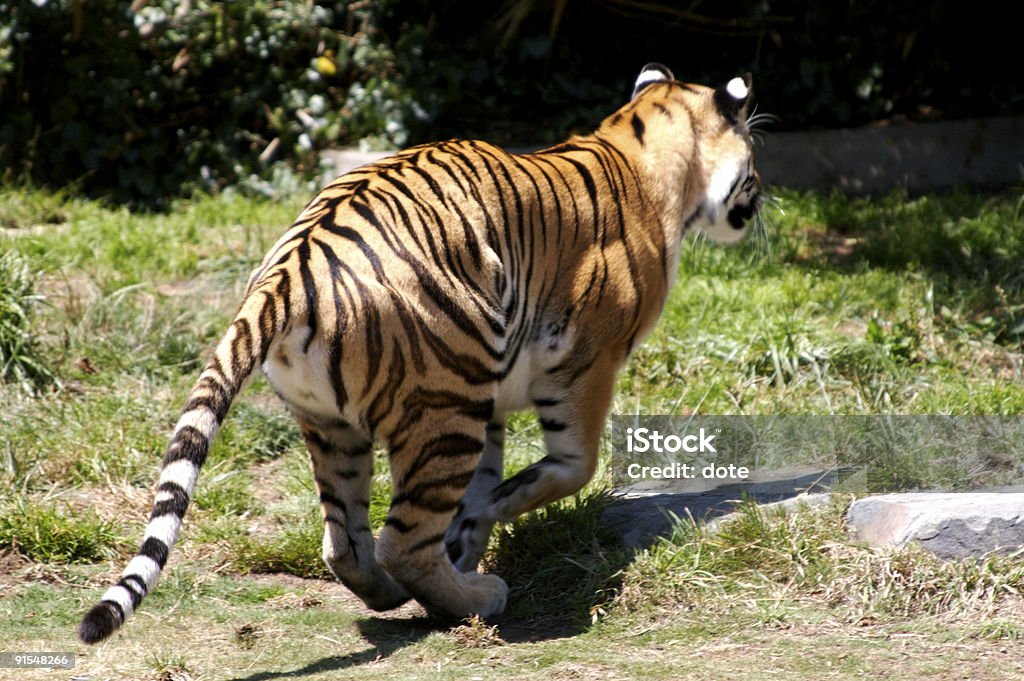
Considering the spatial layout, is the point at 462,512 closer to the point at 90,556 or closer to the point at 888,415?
the point at 90,556

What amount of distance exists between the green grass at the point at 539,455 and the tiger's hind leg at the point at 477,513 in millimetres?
217

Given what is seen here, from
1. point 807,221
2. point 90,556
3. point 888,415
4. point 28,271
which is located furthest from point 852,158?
point 90,556

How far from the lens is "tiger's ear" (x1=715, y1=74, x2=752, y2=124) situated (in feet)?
16.9

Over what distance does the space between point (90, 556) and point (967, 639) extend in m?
3.11

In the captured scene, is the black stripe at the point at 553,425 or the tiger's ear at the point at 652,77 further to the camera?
the tiger's ear at the point at 652,77

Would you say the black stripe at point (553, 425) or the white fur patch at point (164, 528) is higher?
the black stripe at point (553, 425)

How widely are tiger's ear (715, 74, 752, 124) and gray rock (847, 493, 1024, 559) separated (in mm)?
1640

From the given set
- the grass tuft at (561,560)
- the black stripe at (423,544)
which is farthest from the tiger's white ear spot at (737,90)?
the black stripe at (423,544)

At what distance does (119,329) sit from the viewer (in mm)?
6586

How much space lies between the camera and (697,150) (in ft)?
16.9

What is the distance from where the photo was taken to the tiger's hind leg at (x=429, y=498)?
412cm

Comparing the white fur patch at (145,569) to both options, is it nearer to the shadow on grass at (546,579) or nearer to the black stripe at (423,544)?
the shadow on grass at (546,579)

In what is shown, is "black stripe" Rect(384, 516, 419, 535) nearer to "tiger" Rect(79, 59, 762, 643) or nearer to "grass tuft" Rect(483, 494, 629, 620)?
"tiger" Rect(79, 59, 762, 643)

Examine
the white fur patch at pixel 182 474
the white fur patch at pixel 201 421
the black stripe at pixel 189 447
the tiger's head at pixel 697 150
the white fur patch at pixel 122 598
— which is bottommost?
the white fur patch at pixel 122 598
